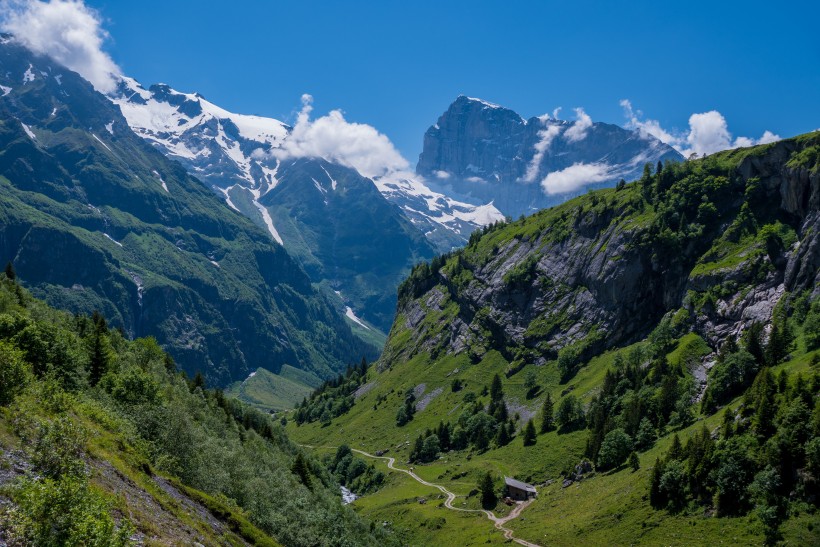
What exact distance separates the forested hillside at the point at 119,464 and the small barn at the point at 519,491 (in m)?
41.8

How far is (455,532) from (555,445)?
49555 millimetres

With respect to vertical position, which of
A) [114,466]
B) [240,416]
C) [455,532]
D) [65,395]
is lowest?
[455,532]

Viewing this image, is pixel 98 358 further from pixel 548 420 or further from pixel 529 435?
pixel 548 420

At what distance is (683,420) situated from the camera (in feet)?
477

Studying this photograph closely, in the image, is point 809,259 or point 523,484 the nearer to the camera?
point 523,484

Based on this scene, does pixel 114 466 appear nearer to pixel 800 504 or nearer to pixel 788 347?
pixel 800 504

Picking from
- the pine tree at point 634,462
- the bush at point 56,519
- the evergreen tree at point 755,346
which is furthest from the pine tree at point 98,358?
the evergreen tree at point 755,346

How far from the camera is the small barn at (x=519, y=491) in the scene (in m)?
152

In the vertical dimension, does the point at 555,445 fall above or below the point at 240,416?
below

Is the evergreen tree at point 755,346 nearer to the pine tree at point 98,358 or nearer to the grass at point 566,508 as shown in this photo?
the grass at point 566,508

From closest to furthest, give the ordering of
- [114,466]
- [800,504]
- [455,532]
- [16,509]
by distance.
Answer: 1. [16,509]
2. [114,466]
3. [800,504]
4. [455,532]

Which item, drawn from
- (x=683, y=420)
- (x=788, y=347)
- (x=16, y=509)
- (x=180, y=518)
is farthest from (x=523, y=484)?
(x=16, y=509)

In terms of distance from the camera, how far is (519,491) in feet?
503

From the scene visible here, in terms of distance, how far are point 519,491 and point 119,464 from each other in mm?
120194
